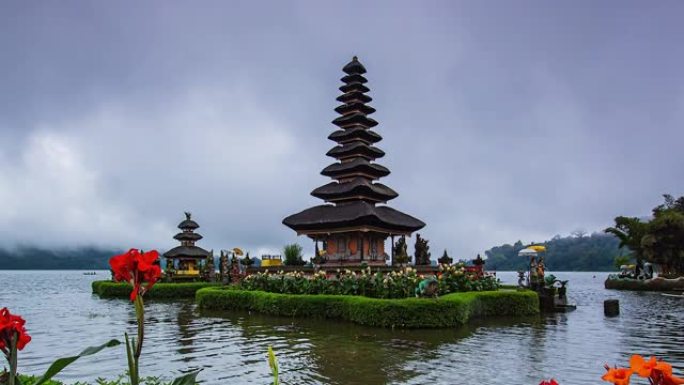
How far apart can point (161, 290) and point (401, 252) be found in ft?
57.0

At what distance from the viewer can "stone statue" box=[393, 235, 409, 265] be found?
31266mm

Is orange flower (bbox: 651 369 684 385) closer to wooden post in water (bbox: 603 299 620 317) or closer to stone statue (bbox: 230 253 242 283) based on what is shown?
wooden post in water (bbox: 603 299 620 317)

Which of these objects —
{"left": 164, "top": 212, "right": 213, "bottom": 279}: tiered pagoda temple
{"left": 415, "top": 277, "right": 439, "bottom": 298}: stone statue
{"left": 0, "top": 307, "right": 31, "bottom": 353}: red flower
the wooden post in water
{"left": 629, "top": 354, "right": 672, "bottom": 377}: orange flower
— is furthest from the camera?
{"left": 164, "top": 212, "right": 213, "bottom": 279}: tiered pagoda temple

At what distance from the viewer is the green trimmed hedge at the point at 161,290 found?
3441 centimetres

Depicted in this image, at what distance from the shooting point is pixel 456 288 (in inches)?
869

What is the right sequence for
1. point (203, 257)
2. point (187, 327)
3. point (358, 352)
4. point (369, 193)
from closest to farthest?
point (358, 352)
point (187, 327)
point (369, 193)
point (203, 257)

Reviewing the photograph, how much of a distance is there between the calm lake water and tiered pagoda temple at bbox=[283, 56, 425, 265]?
1112 cm

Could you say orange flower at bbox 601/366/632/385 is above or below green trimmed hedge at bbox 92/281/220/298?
above

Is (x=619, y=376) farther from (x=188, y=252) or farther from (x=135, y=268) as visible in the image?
(x=188, y=252)

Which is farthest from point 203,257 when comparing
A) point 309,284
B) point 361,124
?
point 309,284

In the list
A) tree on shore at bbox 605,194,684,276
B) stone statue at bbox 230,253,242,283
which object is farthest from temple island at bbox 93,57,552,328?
tree on shore at bbox 605,194,684,276

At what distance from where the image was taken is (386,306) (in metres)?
16.7

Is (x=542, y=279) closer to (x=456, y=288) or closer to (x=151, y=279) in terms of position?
(x=456, y=288)

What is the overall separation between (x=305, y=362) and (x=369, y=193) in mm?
21216
